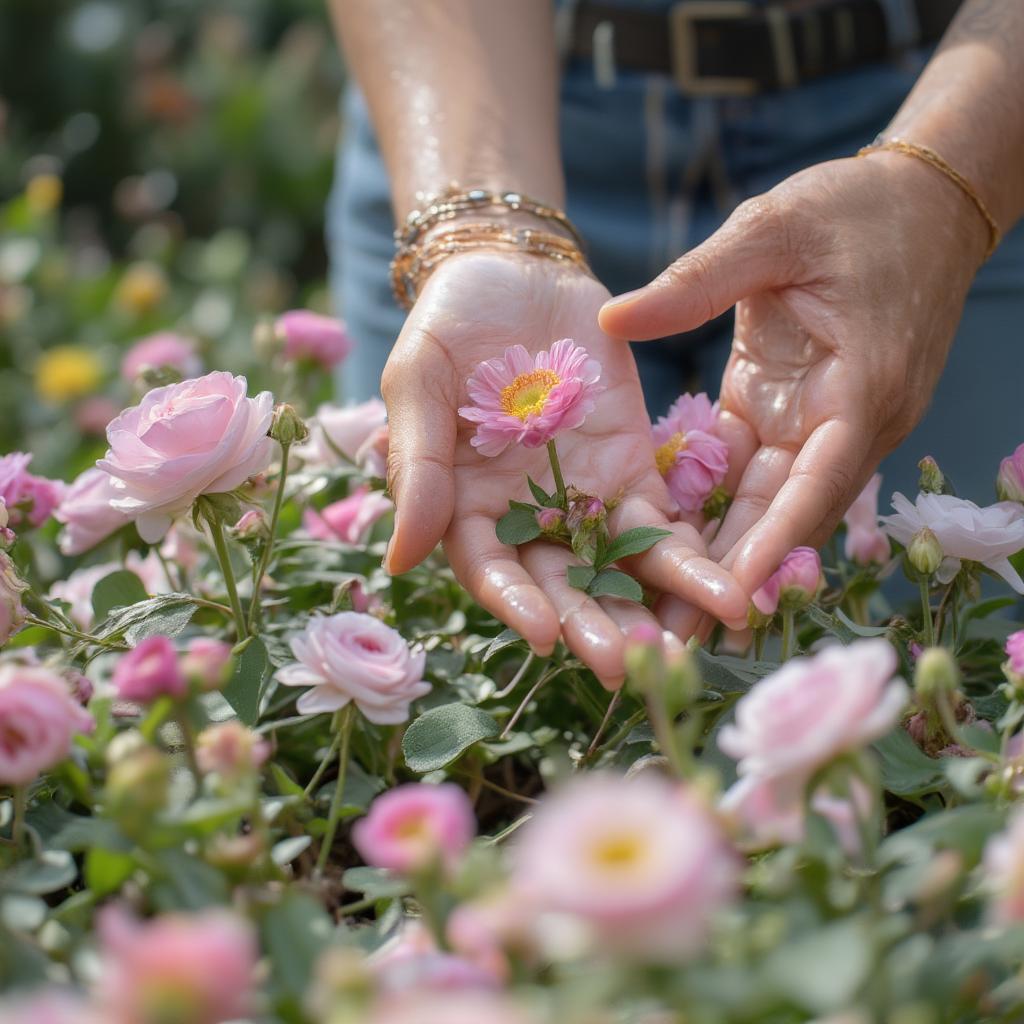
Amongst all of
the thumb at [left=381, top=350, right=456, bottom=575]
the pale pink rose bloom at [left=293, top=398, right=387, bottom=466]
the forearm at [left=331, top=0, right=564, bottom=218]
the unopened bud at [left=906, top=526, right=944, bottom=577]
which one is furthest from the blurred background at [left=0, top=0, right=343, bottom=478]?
the unopened bud at [left=906, top=526, right=944, bottom=577]

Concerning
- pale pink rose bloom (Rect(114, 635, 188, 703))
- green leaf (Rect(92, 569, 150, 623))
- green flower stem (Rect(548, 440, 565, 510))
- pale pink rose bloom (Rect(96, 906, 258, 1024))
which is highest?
pale pink rose bloom (Rect(96, 906, 258, 1024))

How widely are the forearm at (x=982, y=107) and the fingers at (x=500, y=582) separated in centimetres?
60

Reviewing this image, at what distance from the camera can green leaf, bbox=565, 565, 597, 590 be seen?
0.93 metres

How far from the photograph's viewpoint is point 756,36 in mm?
1616

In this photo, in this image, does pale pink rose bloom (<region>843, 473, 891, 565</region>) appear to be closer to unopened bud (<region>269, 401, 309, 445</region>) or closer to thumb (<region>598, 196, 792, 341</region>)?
thumb (<region>598, 196, 792, 341</region>)

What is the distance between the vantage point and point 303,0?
189 inches

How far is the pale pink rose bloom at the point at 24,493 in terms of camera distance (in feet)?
3.43

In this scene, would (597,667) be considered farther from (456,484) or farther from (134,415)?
(134,415)

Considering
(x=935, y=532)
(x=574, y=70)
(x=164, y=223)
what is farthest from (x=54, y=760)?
(x=164, y=223)

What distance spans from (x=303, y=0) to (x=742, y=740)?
4.77 m

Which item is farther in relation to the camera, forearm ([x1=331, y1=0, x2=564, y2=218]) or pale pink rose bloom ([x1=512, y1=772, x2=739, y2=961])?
forearm ([x1=331, y1=0, x2=564, y2=218])

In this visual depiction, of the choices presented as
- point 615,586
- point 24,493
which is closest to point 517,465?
point 615,586

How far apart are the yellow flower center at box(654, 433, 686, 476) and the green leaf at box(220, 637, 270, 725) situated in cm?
38

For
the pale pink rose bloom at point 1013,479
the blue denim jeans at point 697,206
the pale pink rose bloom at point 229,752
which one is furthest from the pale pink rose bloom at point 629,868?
the blue denim jeans at point 697,206
